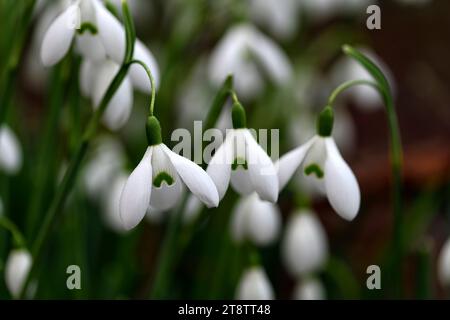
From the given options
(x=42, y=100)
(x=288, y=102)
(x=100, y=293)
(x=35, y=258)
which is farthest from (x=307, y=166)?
(x=42, y=100)

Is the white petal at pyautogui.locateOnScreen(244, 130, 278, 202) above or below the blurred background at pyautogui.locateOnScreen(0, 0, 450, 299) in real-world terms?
below

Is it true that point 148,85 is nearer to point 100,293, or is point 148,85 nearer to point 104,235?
point 100,293

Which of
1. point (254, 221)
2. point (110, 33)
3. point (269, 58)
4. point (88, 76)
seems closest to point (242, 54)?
point (269, 58)

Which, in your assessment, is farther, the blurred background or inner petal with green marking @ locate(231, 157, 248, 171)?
the blurred background

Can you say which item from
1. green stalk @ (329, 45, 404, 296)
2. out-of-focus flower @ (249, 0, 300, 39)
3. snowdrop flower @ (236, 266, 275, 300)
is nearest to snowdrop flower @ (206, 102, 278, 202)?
green stalk @ (329, 45, 404, 296)

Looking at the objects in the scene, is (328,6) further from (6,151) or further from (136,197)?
(136,197)

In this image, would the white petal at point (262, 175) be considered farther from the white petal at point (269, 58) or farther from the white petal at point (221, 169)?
the white petal at point (269, 58)

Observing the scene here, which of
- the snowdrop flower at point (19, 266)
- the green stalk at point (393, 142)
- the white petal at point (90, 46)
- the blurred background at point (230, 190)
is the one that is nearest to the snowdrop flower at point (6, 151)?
the blurred background at point (230, 190)

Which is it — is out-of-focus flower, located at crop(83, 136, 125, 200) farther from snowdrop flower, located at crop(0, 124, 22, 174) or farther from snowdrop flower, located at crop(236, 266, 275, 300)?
snowdrop flower, located at crop(236, 266, 275, 300)
